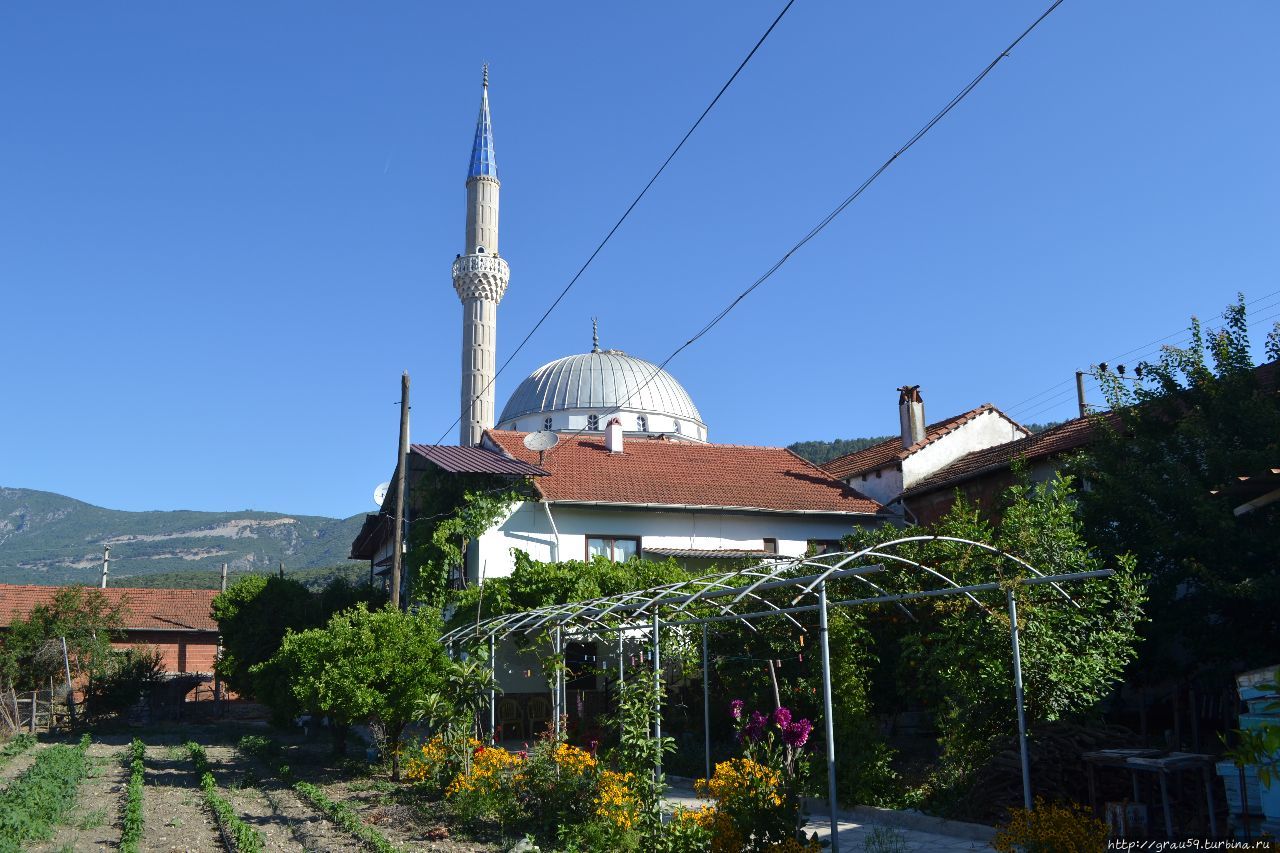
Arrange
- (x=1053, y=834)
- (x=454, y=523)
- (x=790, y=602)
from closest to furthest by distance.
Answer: (x=1053, y=834), (x=790, y=602), (x=454, y=523)

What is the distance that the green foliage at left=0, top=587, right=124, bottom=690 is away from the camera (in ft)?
97.7

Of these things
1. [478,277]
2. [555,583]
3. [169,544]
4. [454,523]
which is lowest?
[555,583]

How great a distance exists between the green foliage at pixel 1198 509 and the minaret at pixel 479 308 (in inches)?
1489

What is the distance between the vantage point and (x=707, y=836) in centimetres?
872

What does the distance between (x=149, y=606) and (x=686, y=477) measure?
81.2 ft

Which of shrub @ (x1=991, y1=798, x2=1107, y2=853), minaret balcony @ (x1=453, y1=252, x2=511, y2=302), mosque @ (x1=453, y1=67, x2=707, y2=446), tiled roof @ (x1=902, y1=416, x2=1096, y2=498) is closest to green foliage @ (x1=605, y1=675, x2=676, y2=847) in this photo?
shrub @ (x1=991, y1=798, x2=1107, y2=853)

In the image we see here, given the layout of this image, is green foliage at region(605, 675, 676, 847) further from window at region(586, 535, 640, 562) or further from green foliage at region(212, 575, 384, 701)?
green foliage at region(212, 575, 384, 701)

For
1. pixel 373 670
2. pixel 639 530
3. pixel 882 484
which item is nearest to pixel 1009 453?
pixel 882 484

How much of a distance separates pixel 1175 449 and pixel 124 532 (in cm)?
19356

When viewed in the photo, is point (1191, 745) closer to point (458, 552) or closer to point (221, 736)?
point (458, 552)

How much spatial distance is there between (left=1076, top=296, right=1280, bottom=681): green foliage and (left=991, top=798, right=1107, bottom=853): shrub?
5.30m

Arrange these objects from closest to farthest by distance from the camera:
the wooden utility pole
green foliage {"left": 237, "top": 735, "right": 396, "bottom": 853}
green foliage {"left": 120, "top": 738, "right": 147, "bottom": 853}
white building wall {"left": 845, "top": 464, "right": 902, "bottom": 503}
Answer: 1. green foliage {"left": 237, "top": 735, "right": 396, "bottom": 853}
2. green foliage {"left": 120, "top": 738, "right": 147, "bottom": 853}
3. the wooden utility pole
4. white building wall {"left": 845, "top": 464, "right": 902, "bottom": 503}

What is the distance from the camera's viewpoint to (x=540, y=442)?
87.1ft

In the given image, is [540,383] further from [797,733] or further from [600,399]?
[797,733]
